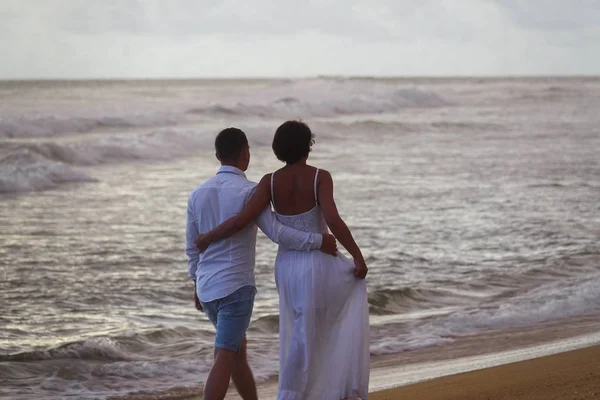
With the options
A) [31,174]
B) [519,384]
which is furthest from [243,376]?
[31,174]

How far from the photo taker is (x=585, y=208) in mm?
13898

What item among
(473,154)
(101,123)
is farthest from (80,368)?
(101,123)

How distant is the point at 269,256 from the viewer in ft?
33.5

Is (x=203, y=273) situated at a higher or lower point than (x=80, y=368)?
higher

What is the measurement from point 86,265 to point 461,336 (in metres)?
4.43

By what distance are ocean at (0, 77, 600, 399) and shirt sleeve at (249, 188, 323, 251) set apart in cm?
236

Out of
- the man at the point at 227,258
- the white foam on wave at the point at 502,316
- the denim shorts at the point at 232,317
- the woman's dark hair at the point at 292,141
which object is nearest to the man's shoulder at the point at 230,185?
the man at the point at 227,258

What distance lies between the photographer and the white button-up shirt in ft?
13.9

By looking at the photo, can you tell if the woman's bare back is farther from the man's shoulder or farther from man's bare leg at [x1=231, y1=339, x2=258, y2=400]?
man's bare leg at [x1=231, y1=339, x2=258, y2=400]

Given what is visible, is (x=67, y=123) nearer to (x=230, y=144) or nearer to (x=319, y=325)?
(x=230, y=144)

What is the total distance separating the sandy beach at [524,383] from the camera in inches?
186

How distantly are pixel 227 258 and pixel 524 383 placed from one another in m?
1.86

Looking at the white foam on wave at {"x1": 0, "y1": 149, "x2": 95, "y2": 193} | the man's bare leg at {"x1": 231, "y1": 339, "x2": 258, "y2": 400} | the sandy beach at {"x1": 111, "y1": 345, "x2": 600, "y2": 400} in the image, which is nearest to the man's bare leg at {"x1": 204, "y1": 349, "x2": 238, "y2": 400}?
the man's bare leg at {"x1": 231, "y1": 339, "x2": 258, "y2": 400}

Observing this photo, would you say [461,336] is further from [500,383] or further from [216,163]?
[216,163]
